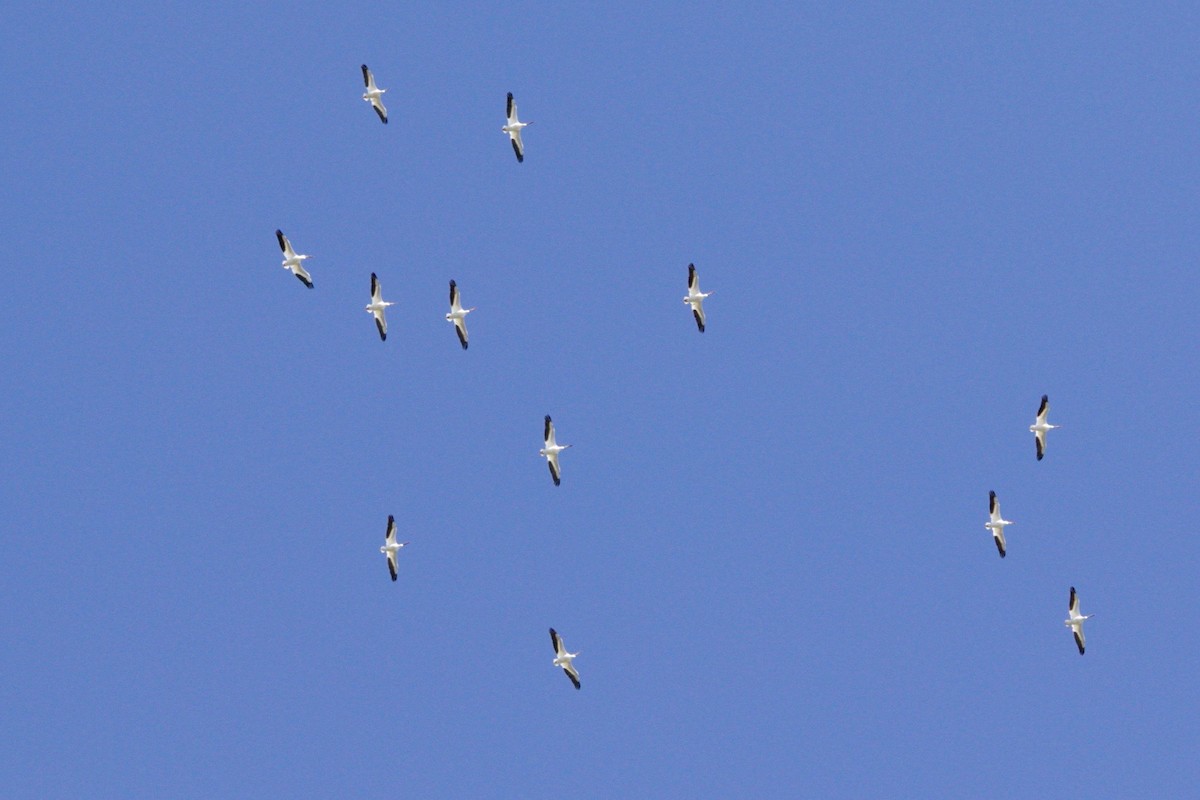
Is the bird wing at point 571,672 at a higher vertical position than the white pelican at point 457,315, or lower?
lower

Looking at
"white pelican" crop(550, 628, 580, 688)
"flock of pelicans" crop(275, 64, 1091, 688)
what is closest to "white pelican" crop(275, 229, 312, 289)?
"flock of pelicans" crop(275, 64, 1091, 688)

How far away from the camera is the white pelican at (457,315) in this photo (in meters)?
92.3

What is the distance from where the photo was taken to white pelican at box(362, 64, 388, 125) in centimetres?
9331

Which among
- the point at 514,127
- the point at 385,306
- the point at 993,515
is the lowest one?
the point at 993,515

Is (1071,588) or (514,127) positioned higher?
(514,127)

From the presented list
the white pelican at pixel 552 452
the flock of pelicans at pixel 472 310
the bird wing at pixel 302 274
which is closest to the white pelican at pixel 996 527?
the flock of pelicans at pixel 472 310

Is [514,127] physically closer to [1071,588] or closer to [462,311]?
[462,311]

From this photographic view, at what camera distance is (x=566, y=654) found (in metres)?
91.2

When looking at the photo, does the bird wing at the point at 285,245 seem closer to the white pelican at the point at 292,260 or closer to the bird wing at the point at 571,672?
the white pelican at the point at 292,260

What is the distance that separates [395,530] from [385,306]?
9.49m

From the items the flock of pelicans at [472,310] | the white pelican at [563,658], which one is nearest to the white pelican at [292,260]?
the flock of pelicans at [472,310]

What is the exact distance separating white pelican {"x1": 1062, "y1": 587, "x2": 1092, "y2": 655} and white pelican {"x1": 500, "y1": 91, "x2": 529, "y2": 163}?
30.2 m

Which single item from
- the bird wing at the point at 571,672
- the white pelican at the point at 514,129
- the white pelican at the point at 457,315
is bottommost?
the bird wing at the point at 571,672

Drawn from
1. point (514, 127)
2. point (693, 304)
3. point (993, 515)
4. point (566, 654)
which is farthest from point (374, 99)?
point (993, 515)
